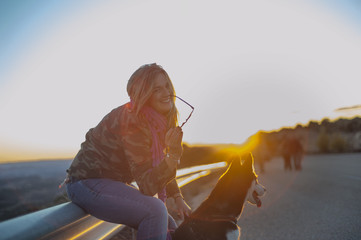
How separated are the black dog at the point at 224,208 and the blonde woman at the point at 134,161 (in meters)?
0.49

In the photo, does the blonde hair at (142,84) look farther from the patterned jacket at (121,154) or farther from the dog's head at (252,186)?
Answer: the dog's head at (252,186)

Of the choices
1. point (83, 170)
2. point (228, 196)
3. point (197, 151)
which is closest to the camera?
point (83, 170)

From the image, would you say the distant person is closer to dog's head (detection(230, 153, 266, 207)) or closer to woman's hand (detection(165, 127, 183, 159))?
dog's head (detection(230, 153, 266, 207))

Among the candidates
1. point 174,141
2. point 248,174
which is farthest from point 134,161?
point 248,174

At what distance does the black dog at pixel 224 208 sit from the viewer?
8.85 feet

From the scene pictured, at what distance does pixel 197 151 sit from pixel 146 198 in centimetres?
3685

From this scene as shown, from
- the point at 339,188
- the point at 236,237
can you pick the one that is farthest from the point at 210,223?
the point at 339,188

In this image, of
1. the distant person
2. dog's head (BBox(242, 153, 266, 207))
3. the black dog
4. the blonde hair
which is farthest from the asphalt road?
the distant person

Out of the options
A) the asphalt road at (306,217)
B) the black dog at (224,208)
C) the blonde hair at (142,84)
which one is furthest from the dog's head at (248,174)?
the asphalt road at (306,217)

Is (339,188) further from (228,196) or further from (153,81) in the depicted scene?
(153,81)

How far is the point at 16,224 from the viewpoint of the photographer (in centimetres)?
168

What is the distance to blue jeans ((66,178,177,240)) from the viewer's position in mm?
2162

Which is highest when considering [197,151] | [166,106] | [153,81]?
[153,81]

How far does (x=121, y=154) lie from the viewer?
2.36 m
